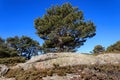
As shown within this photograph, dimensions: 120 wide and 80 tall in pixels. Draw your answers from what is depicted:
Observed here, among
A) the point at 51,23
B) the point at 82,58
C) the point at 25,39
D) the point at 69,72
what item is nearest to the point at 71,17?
the point at 51,23

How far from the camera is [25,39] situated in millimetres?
65562

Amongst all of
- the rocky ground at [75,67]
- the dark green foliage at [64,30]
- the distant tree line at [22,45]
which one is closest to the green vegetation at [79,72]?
the rocky ground at [75,67]

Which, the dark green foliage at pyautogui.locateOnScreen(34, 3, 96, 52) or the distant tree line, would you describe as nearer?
the dark green foliage at pyautogui.locateOnScreen(34, 3, 96, 52)

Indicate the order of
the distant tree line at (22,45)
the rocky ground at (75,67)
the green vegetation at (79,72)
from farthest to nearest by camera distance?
the distant tree line at (22,45)
the rocky ground at (75,67)
the green vegetation at (79,72)

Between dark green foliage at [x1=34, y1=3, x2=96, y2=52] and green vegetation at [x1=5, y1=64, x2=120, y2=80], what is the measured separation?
110 ft

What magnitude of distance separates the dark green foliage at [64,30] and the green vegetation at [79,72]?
33.4m

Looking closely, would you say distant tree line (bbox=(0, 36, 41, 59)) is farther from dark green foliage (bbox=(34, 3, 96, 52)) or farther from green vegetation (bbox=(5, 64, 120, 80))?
green vegetation (bbox=(5, 64, 120, 80))

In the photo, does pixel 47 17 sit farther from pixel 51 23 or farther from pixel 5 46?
pixel 5 46

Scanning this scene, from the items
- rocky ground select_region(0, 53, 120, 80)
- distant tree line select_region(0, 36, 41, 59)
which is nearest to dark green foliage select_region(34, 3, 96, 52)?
distant tree line select_region(0, 36, 41, 59)

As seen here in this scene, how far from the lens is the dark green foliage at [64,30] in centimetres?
4866

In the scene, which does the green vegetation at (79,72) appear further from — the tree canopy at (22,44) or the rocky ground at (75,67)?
the tree canopy at (22,44)

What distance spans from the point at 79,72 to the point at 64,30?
121 feet

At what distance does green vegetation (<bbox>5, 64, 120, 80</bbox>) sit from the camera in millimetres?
12344

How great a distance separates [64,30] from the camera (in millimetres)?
49688
